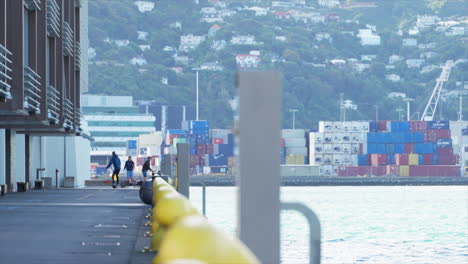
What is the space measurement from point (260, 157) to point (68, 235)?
1290cm

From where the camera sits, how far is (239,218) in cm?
430

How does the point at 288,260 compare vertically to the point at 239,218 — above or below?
below

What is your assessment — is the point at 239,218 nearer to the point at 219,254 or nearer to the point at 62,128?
the point at 219,254

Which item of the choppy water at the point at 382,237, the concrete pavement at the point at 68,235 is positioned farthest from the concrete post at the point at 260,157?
the choppy water at the point at 382,237

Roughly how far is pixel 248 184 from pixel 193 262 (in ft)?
3.89

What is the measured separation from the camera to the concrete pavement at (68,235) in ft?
41.2

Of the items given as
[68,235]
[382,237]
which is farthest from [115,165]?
[68,235]

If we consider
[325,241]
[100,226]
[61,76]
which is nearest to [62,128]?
[61,76]

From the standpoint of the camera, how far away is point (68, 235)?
55.1 ft

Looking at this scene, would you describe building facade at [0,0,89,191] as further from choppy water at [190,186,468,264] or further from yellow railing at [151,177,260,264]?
yellow railing at [151,177,260,264]

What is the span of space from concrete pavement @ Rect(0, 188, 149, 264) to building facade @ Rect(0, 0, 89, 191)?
142 inches

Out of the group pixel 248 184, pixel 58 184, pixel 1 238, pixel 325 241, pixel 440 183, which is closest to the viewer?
pixel 248 184

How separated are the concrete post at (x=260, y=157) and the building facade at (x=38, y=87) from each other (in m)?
21.4

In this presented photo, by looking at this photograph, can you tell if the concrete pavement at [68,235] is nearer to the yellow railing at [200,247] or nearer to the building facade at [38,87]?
the building facade at [38,87]
